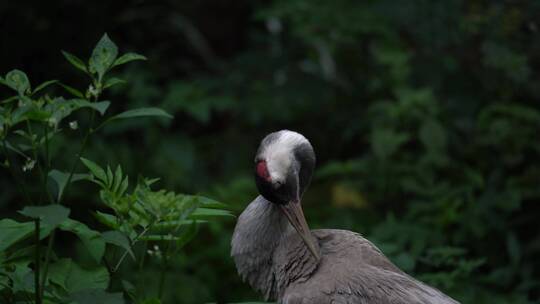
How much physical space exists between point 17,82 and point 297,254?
1.31m

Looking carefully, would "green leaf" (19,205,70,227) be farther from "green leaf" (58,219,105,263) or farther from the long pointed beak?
the long pointed beak

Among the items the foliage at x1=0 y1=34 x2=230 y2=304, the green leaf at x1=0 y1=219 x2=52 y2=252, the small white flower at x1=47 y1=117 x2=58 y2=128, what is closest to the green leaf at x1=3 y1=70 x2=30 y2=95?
the foliage at x1=0 y1=34 x2=230 y2=304

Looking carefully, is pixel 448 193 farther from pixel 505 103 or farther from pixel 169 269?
pixel 169 269

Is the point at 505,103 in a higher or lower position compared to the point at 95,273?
higher

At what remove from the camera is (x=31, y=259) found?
8.73ft

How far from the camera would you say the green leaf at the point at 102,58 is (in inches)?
99.3

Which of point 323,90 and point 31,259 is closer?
point 31,259

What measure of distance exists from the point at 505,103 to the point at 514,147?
326 millimetres

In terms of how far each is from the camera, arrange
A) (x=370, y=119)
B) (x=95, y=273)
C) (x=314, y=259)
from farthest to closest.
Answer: (x=370, y=119) → (x=314, y=259) → (x=95, y=273)

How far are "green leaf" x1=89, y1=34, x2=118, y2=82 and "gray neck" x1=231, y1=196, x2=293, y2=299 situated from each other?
1.07 m

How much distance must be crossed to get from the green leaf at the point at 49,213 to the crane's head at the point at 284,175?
104cm

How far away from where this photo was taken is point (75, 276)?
2662 mm

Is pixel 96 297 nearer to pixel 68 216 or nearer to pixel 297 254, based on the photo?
pixel 68 216

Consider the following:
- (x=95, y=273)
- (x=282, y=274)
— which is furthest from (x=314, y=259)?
(x=95, y=273)
